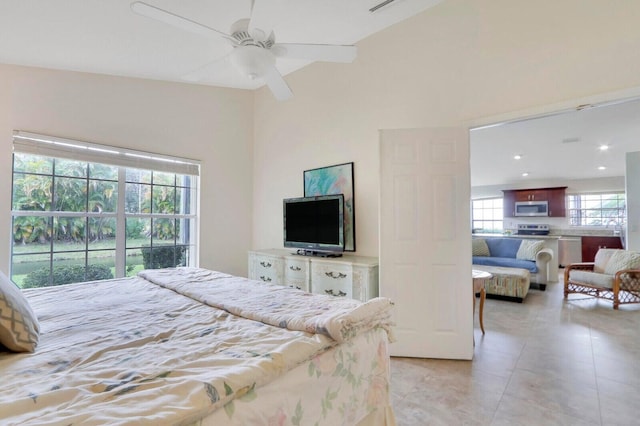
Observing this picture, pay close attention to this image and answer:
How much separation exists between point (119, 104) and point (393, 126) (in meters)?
3.04

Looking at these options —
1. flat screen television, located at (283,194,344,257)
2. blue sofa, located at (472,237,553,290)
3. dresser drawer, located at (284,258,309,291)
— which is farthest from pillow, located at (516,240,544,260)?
dresser drawer, located at (284,258,309,291)

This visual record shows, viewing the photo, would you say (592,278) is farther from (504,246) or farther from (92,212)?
(92,212)

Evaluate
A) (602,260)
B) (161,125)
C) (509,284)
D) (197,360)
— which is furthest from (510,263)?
(161,125)

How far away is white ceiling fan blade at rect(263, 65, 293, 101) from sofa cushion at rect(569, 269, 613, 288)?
16.3ft

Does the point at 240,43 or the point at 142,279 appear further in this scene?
the point at 142,279

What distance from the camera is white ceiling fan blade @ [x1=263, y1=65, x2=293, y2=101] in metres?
Answer: 2.21

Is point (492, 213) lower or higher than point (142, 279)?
higher

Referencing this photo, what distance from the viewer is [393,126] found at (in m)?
3.29

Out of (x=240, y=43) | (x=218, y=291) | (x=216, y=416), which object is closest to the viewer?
(x=216, y=416)

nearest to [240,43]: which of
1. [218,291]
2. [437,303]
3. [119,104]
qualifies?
[218,291]

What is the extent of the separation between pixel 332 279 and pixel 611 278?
13.3 feet

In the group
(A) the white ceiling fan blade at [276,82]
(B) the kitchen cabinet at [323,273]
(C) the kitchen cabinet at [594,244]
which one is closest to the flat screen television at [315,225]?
(B) the kitchen cabinet at [323,273]

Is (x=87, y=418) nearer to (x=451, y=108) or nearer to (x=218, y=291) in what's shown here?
(x=218, y=291)

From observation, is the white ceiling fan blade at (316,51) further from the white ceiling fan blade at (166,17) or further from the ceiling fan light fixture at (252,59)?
the white ceiling fan blade at (166,17)
